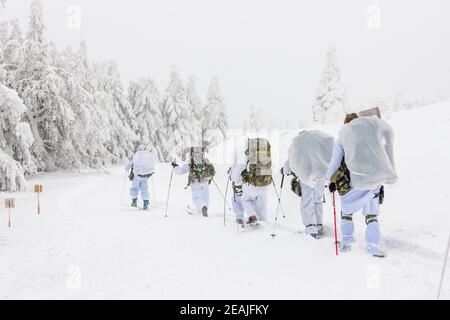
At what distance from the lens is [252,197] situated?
8.66 m

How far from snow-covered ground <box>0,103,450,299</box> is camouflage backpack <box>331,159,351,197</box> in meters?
0.89

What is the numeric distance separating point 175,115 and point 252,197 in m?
37.8

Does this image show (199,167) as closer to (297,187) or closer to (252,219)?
(252,219)

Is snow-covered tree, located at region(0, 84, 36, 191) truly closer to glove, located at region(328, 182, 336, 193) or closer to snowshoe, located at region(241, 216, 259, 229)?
snowshoe, located at region(241, 216, 259, 229)

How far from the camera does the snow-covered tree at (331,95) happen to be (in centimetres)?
4178

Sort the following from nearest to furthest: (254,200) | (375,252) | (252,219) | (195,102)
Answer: (375,252)
(252,219)
(254,200)
(195,102)

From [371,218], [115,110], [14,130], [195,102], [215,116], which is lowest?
[371,218]

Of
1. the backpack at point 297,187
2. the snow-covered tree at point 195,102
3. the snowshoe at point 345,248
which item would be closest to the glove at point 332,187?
the snowshoe at point 345,248

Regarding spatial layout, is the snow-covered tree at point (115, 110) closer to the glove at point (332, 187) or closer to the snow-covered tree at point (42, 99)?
the snow-covered tree at point (42, 99)

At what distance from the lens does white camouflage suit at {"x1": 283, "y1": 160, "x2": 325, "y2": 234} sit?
7.71 m

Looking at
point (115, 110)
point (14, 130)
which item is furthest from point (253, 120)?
point (14, 130)

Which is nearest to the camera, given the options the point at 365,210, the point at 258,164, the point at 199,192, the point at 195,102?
the point at 365,210

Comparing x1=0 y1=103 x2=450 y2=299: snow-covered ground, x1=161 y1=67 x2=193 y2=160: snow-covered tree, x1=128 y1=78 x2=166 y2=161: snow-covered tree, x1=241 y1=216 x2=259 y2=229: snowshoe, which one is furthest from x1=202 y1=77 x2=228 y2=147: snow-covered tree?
x1=241 y1=216 x2=259 y2=229: snowshoe
